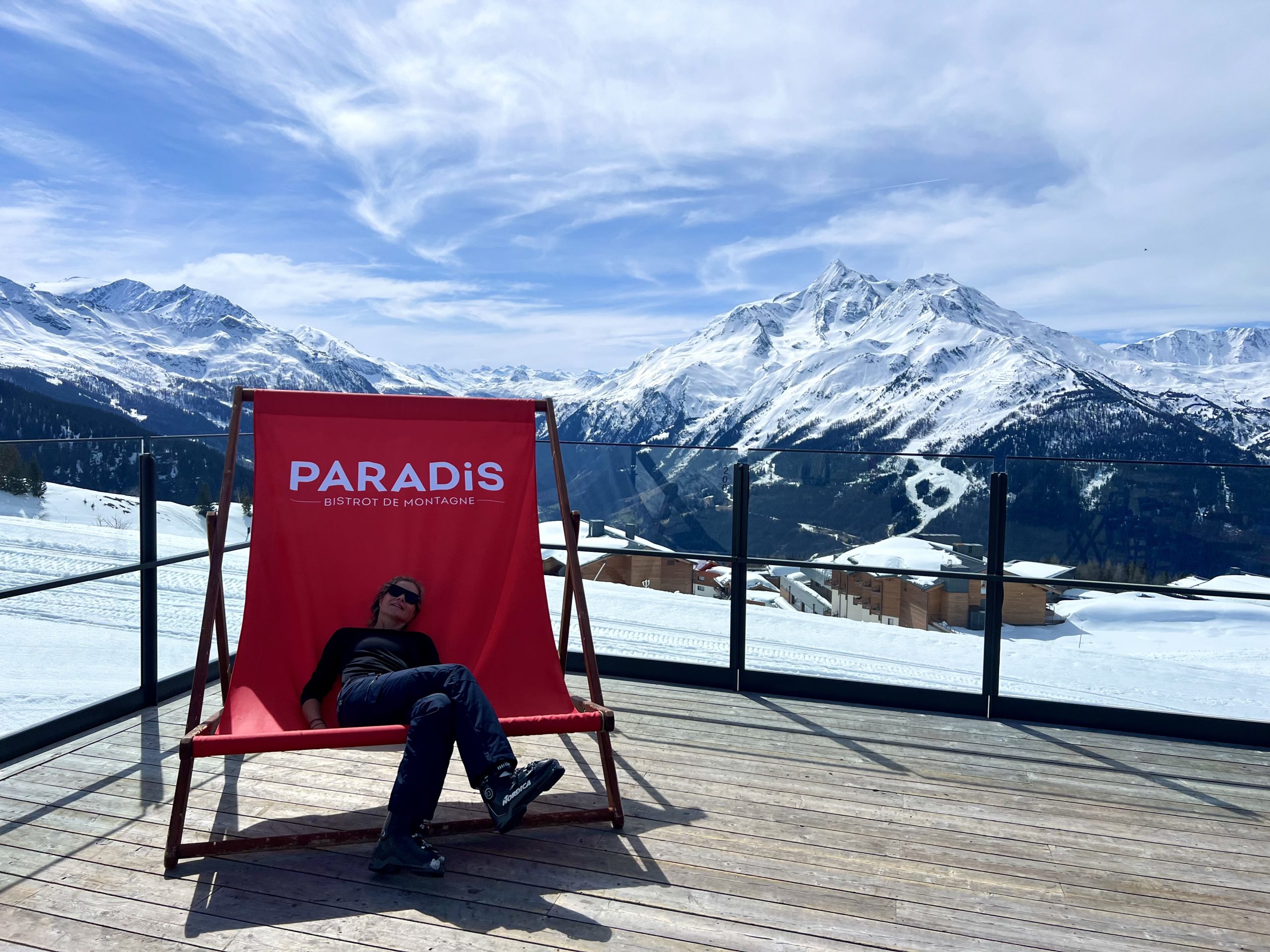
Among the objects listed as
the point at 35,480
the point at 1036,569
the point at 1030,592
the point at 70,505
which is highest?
the point at 35,480

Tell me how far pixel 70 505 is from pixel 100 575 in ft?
2.15

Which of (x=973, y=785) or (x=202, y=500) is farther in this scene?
(x=202, y=500)

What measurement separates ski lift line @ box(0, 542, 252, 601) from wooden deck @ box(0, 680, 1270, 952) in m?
0.59

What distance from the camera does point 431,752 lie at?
2.23m

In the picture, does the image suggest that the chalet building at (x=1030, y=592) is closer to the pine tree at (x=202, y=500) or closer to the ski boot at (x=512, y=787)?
the ski boot at (x=512, y=787)

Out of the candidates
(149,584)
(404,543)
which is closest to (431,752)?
(404,543)

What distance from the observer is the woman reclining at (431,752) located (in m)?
2.19

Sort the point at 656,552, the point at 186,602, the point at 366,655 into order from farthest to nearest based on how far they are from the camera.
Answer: the point at 186,602
the point at 656,552
the point at 366,655

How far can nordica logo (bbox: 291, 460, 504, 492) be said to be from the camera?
2916 mm

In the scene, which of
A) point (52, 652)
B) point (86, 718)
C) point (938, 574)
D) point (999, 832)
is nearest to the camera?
point (999, 832)

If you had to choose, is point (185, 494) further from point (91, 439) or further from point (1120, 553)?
point (1120, 553)

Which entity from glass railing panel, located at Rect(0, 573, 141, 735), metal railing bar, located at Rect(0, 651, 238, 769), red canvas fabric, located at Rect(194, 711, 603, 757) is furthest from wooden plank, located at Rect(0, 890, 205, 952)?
glass railing panel, located at Rect(0, 573, 141, 735)

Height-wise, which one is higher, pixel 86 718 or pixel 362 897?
pixel 86 718

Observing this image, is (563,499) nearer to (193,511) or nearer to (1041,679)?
(193,511)
